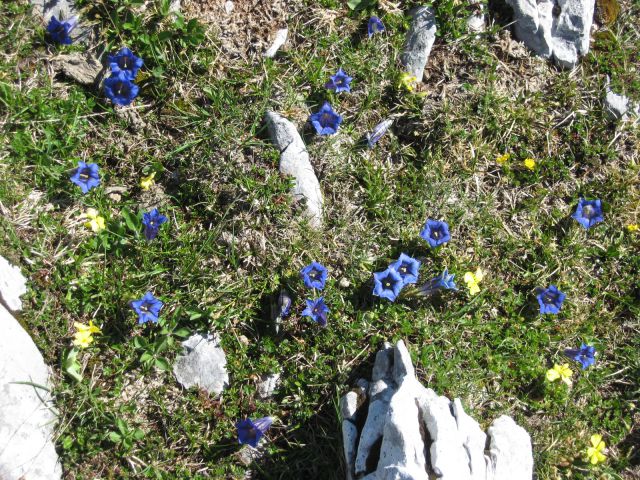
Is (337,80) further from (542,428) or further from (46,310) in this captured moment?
(542,428)

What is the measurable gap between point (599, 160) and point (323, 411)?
9.90 feet

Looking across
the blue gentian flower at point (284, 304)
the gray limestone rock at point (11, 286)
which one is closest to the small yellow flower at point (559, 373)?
the blue gentian flower at point (284, 304)

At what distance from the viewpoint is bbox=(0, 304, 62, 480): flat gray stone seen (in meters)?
3.96

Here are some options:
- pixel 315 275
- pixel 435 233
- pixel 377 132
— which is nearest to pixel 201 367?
pixel 315 275

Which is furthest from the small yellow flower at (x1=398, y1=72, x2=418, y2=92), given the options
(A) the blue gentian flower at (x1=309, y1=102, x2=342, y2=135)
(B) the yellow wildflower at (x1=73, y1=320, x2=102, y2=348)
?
(B) the yellow wildflower at (x1=73, y1=320, x2=102, y2=348)

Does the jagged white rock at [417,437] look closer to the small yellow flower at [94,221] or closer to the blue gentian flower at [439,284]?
the blue gentian flower at [439,284]

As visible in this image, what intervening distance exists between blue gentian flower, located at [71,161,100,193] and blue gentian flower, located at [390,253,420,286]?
7.12 ft

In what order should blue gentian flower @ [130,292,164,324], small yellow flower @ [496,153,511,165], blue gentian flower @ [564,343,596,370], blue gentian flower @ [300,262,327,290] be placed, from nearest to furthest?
1. blue gentian flower @ [130,292,164,324]
2. blue gentian flower @ [300,262,327,290]
3. blue gentian flower @ [564,343,596,370]
4. small yellow flower @ [496,153,511,165]

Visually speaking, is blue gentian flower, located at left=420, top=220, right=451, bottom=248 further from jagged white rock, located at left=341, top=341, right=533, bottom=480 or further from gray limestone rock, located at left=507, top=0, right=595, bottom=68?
gray limestone rock, located at left=507, top=0, right=595, bottom=68

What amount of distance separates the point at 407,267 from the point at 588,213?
5.24 ft

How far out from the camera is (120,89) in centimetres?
477

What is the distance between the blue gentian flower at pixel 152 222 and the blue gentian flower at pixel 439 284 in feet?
6.27

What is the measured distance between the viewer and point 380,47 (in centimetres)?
523

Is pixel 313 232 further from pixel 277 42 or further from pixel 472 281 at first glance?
pixel 277 42
